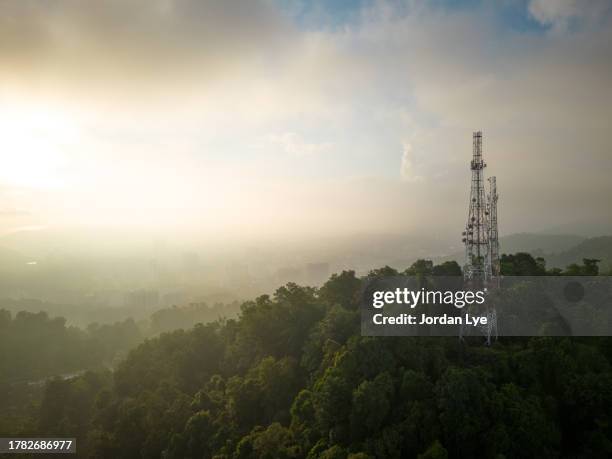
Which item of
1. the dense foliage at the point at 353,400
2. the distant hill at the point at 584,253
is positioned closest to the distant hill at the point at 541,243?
the distant hill at the point at 584,253

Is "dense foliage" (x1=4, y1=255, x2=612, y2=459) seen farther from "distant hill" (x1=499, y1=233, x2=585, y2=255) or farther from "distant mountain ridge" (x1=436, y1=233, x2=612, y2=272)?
"distant hill" (x1=499, y1=233, x2=585, y2=255)

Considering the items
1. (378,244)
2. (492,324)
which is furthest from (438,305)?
(378,244)

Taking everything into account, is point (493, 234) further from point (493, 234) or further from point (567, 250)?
point (567, 250)

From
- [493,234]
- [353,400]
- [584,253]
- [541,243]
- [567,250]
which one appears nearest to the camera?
[353,400]

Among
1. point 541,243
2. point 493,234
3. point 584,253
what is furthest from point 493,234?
point 541,243

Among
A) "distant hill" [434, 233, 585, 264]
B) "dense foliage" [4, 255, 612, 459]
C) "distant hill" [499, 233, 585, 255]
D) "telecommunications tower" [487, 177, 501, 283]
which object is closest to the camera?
"dense foliage" [4, 255, 612, 459]

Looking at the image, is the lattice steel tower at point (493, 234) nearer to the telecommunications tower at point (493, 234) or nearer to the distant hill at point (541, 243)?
the telecommunications tower at point (493, 234)

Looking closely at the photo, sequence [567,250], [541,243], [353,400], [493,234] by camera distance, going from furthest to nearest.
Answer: [541,243], [567,250], [493,234], [353,400]

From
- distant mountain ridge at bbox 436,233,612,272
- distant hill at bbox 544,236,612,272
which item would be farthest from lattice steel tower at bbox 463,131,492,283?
distant hill at bbox 544,236,612,272

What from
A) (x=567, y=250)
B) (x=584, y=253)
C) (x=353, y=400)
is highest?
(x=567, y=250)
